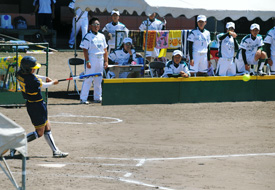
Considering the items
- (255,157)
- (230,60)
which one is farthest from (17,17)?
(255,157)

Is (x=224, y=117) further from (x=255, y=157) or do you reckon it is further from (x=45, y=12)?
(x=45, y=12)

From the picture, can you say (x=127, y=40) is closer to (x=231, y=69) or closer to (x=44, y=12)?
(x=231, y=69)

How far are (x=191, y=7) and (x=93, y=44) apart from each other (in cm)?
288

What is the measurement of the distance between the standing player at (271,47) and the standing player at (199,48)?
1.61 metres

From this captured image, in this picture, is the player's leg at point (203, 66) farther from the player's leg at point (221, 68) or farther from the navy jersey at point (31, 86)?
the navy jersey at point (31, 86)

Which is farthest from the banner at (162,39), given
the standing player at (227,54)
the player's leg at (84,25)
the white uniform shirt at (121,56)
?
the player's leg at (84,25)

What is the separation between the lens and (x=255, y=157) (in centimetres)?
1027

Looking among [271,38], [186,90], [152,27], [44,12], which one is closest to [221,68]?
[186,90]

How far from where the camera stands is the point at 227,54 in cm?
1620

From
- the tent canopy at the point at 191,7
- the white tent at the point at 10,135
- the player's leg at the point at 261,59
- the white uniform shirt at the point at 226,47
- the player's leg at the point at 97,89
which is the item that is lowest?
the player's leg at the point at 97,89

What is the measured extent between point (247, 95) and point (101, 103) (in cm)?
380

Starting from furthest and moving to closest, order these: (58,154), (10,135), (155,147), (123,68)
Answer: (123,68), (155,147), (58,154), (10,135)

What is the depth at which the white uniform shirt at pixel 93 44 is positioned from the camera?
48.9 ft

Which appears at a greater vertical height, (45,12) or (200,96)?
(45,12)
